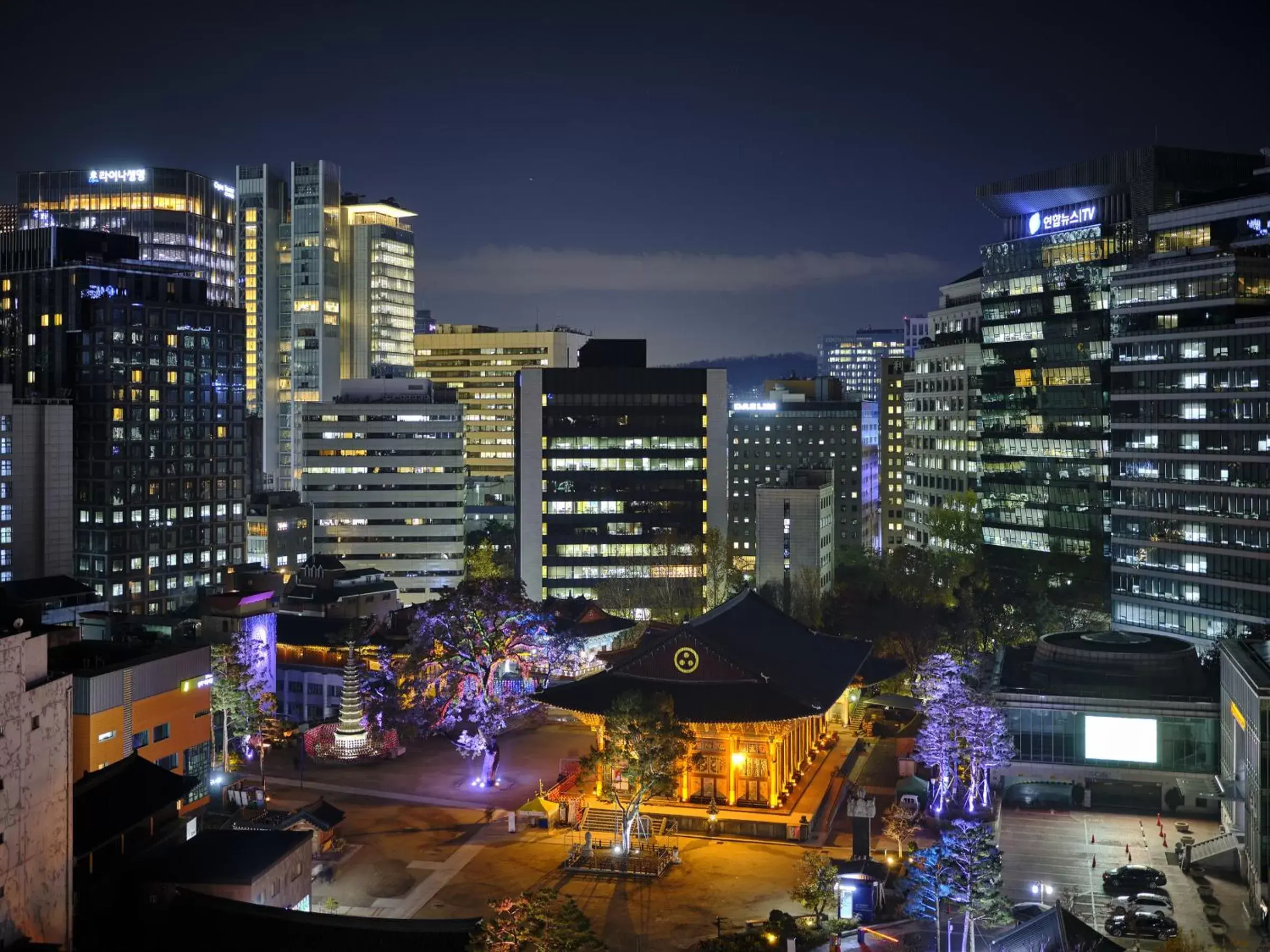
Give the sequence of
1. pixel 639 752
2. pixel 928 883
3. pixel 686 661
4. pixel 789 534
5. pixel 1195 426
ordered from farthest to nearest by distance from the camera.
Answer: pixel 789 534, pixel 1195 426, pixel 686 661, pixel 639 752, pixel 928 883

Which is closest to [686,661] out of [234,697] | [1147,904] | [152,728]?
[234,697]

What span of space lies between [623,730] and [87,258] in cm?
11166

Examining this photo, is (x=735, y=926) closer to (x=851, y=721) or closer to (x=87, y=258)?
(x=851, y=721)

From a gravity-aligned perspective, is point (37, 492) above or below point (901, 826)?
above

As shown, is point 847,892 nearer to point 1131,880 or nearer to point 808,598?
point 1131,880

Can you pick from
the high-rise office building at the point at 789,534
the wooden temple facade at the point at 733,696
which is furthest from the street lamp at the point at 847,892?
the high-rise office building at the point at 789,534

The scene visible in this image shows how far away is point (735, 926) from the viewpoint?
50.2m

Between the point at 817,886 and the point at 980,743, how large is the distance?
19.0m

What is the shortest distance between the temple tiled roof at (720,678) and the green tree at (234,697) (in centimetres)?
1728

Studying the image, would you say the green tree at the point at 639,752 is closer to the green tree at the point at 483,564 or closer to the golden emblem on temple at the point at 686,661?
the golden emblem on temple at the point at 686,661

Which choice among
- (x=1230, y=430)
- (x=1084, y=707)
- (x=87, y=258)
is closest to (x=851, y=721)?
(x=1084, y=707)

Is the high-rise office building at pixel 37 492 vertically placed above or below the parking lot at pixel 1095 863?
above

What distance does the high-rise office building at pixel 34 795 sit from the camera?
43188 mm

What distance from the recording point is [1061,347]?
120125 millimetres
